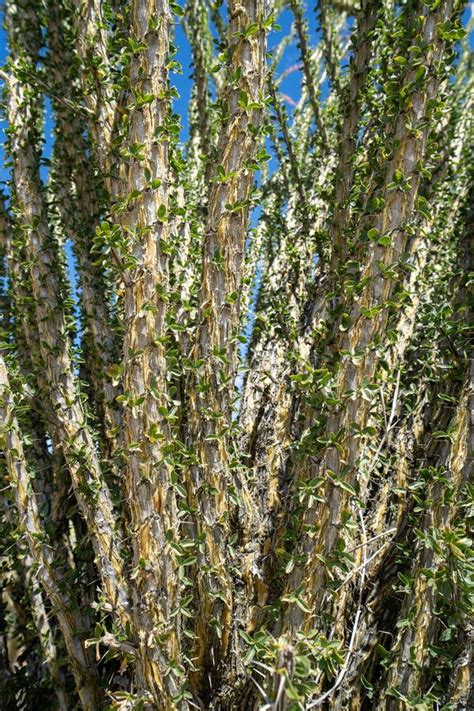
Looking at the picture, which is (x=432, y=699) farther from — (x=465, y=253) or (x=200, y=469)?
(x=465, y=253)

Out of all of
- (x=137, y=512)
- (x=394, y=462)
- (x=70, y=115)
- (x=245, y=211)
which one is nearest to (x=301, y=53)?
(x=70, y=115)

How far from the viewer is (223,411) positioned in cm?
192

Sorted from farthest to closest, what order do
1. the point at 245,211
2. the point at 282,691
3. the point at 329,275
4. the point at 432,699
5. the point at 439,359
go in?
the point at 329,275
the point at 439,359
the point at 245,211
the point at 432,699
the point at 282,691

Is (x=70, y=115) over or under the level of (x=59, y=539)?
over

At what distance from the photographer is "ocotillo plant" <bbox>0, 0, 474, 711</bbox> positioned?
1720mm

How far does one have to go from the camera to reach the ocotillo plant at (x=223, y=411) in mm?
1720

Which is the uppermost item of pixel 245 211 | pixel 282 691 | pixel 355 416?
pixel 245 211

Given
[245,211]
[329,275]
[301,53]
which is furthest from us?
[301,53]

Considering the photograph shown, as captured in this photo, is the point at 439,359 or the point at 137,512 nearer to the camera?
the point at 137,512

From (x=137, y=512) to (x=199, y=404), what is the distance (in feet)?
1.30

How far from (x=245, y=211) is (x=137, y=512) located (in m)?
1.02

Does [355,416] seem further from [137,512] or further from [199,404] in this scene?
[137,512]

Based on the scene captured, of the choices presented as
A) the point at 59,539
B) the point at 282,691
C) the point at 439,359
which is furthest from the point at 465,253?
the point at 59,539

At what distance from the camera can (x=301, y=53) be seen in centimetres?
344
